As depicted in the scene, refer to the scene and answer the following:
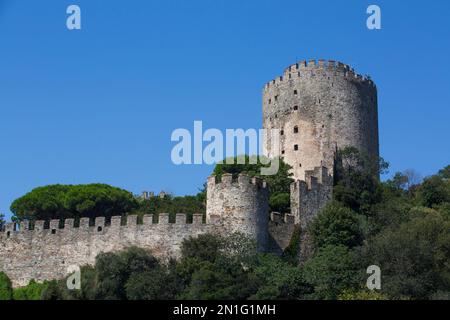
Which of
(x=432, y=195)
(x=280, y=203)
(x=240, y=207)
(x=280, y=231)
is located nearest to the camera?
(x=240, y=207)

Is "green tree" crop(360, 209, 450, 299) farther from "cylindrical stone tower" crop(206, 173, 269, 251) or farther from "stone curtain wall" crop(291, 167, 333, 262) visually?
"cylindrical stone tower" crop(206, 173, 269, 251)

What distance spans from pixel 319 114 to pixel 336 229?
12.4m

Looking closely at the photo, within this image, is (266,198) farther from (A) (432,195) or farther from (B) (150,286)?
(A) (432,195)

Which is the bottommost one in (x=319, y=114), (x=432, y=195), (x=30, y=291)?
(x=30, y=291)

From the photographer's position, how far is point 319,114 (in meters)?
54.0

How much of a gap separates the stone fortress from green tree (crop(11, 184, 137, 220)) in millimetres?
4941

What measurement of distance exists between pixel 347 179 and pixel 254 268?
12.1m

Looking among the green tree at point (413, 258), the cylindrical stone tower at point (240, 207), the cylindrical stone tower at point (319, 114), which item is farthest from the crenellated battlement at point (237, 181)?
the cylindrical stone tower at point (319, 114)

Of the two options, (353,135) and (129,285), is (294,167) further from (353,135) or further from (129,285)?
(129,285)

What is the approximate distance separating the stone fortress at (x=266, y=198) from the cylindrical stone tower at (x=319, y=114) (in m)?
0.06

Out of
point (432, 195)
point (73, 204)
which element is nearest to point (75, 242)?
point (73, 204)

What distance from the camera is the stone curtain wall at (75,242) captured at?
41844 millimetres

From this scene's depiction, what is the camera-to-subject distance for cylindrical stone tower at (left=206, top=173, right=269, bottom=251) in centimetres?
4109
